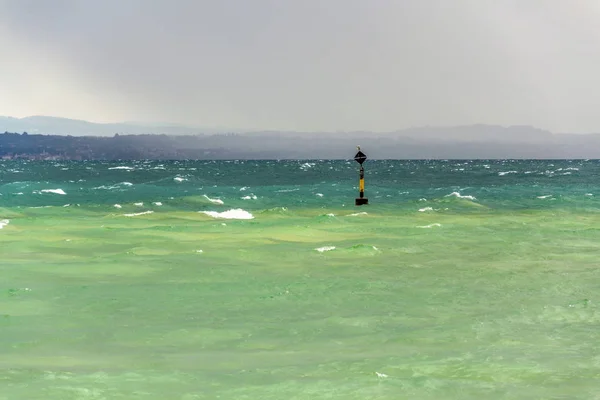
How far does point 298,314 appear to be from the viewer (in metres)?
13.6

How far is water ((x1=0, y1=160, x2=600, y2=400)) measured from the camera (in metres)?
9.23

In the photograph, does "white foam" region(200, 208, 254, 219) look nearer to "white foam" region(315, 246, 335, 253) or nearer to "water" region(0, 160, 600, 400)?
"water" region(0, 160, 600, 400)

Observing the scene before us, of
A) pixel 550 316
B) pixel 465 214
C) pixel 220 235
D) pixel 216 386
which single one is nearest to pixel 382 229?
pixel 220 235

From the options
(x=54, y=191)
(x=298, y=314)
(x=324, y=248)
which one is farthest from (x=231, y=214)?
(x=298, y=314)

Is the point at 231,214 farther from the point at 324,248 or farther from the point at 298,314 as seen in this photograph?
the point at 298,314

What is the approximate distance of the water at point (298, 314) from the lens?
30.3 feet

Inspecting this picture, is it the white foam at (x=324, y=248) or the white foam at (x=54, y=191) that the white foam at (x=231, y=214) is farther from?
the white foam at (x=54, y=191)

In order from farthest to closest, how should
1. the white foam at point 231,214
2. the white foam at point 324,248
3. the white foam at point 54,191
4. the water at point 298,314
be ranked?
the white foam at point 54,191
the white foam at point 231,214
the white foam at point 324,248
the water at point 298,314

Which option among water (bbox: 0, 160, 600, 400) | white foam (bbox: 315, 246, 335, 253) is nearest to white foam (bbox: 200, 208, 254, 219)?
water (bbox: 0, 160, 600, 400)

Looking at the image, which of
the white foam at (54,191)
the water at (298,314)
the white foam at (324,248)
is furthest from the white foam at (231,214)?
the white foam at (54,191)

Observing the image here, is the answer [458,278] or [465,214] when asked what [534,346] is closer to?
[458,278]

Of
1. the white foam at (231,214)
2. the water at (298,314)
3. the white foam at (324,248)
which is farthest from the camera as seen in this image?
the white foam at (231,214)

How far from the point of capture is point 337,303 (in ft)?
48.0

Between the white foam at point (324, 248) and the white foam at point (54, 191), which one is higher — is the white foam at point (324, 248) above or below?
above
